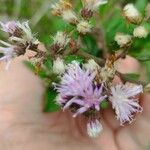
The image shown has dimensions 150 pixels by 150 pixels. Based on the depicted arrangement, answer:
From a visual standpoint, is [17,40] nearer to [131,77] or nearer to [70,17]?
[70,17]

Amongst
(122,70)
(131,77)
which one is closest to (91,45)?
(122,70)

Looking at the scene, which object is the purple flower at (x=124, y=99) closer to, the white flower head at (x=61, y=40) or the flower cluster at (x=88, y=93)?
the flower cluster at (x=88, y=93)

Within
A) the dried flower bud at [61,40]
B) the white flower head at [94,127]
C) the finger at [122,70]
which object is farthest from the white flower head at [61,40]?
the finger at [122,70]

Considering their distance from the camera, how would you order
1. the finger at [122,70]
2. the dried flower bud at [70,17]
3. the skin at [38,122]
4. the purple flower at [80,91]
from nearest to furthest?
1. the purple flower at [80,91]
2. the dried flower bud at [70,17]
3. the skin at [38,122]
4. the finger at [122,70]

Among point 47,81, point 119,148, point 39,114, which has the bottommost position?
point 119,148

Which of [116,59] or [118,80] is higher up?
[116,59]

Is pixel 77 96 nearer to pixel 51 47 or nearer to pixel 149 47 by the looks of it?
pixel 51 47

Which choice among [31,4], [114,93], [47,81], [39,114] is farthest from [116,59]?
[31,4]

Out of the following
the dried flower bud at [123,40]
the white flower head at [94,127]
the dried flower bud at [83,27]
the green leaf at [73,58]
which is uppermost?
the dried flower bud at [83,27]
